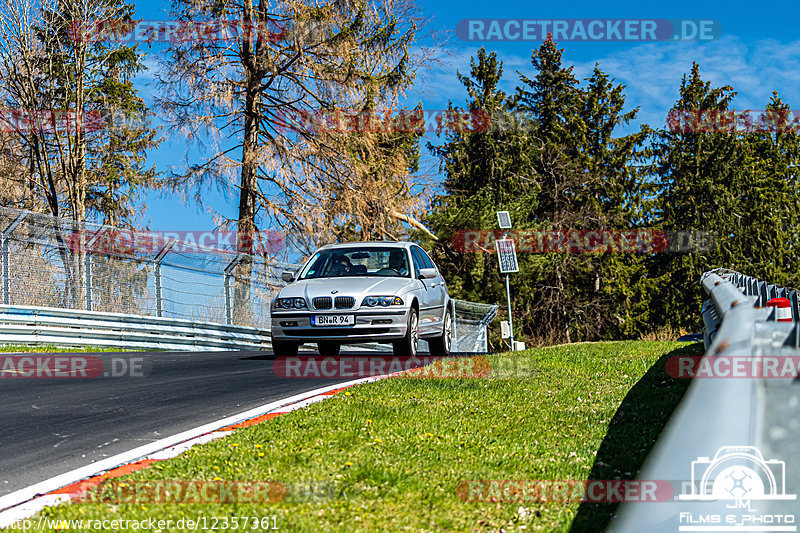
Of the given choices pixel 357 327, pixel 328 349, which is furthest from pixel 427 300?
pixel 328 349

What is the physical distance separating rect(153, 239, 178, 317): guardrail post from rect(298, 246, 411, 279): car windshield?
4989mm

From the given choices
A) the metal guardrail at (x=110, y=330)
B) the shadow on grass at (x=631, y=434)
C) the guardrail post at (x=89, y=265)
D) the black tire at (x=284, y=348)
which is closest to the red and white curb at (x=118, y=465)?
the shadow on grass at (x=631, y=434)

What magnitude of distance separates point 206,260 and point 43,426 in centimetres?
1214

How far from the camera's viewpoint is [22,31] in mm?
24156

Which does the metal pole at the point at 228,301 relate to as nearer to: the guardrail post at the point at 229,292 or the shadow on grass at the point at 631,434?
the guardrail post at the point at 229,292

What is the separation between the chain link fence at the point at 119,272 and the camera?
14516 mm

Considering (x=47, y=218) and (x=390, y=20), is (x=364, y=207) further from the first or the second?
(x=47, y=218)

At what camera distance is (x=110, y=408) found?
266 inches

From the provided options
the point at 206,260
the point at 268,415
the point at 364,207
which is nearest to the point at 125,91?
the point at 364,207

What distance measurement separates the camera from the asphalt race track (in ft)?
16.1

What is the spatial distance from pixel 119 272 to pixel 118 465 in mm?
12721

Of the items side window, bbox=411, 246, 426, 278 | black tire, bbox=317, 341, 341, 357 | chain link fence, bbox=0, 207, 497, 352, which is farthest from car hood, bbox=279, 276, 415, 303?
chain link fence, bbox=0, 207, 497, 352

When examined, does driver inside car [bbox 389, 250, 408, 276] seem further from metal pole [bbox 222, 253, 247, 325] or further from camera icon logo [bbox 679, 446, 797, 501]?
camera icon logo [bbox 679, 446, 797, 501]

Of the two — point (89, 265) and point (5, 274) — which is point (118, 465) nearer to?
point (5, 274)
